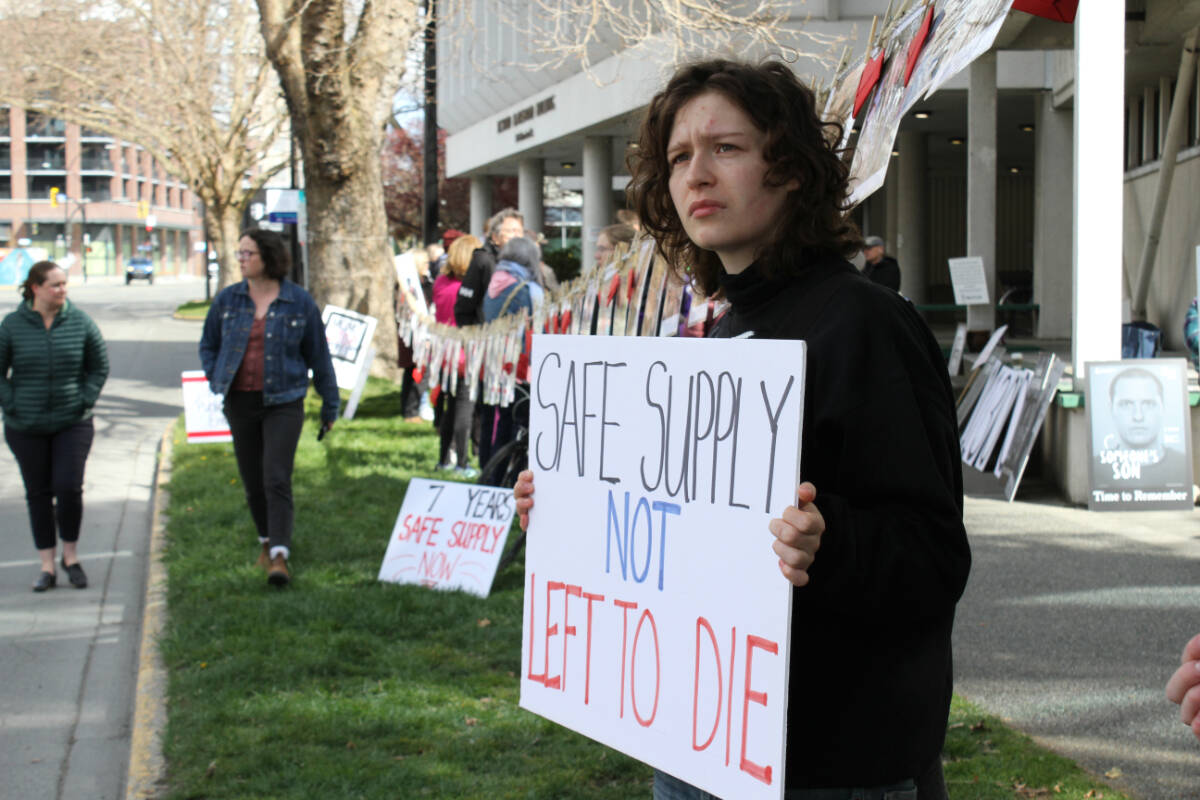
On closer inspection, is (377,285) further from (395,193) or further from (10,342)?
(395,193)

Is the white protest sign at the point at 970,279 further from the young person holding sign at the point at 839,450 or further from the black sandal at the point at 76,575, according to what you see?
the young person holding sign at the point at 839,450

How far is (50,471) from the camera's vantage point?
8086 mm

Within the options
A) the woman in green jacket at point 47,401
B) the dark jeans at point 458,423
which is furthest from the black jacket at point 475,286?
the woman in green jacket at point 47,401

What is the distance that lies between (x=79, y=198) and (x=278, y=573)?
116587mm

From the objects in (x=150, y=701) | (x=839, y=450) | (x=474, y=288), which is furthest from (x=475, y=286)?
(x=839, y=450)

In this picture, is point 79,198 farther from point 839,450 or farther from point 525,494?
point 839,450

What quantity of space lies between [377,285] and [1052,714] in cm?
1405

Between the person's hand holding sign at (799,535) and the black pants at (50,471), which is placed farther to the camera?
the black pants at (50,471)

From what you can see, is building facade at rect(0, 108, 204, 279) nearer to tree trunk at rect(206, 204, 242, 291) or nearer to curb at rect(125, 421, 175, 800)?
tree trunk at rect(206, 204, 242, 291)

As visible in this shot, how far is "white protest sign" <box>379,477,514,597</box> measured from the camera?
23.6 feet

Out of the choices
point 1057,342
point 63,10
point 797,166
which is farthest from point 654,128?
point 63,10

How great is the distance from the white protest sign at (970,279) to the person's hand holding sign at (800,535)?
1460cm

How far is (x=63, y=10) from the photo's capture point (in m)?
26.9

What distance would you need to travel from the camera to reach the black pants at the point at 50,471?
7.98 meters
